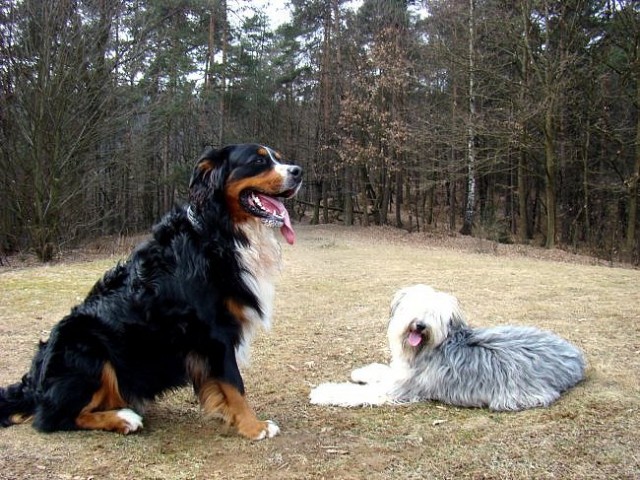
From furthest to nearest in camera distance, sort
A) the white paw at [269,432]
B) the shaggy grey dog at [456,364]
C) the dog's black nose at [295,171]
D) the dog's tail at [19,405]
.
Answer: the shaggy grey dog at [456,364] → the dog's black nose at [295,171] → the dog's tail at [19,405] → the white paw at [269,432]

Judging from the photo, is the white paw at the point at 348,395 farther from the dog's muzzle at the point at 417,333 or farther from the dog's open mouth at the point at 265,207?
the dog's open mouth at the point at 265,207

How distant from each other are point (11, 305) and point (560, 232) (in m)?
24.0

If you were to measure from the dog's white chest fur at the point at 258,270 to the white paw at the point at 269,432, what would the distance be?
45cm

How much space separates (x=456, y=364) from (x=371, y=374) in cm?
82

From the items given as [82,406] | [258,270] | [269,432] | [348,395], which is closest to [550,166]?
[348,395]

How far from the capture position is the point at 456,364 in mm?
→ 4098

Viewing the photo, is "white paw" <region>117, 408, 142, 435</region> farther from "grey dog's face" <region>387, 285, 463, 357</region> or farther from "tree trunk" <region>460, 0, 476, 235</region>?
"tree trunk" <region>460, 0, 476, 235</region>

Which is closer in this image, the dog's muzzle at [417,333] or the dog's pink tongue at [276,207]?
the dog's pink tongue at [276,207]

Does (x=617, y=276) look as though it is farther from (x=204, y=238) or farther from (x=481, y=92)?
(x=481, y=92)

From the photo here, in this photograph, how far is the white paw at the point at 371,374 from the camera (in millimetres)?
4523

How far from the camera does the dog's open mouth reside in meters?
3.45

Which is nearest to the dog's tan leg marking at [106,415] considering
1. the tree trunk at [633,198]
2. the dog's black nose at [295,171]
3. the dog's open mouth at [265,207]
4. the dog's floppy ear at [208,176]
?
the dog's floppy ear at [208,176]

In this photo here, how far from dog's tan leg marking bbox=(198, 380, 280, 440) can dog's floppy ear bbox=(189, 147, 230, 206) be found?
1.15m

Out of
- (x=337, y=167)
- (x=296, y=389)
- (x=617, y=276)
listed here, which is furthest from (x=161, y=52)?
(x=296, y=389)
